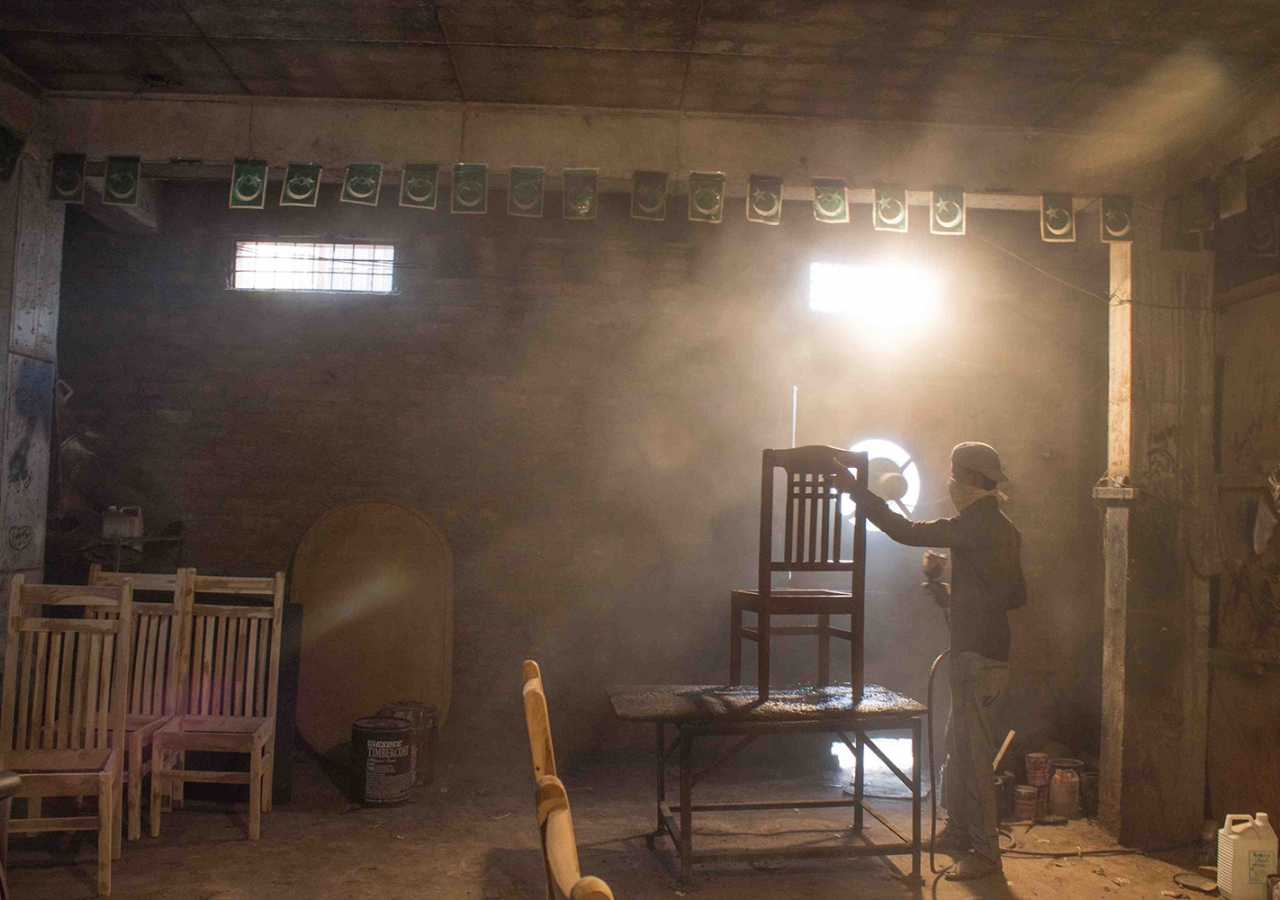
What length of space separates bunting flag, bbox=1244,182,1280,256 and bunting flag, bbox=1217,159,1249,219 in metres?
0.24

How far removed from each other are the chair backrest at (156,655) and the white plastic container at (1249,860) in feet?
17.3

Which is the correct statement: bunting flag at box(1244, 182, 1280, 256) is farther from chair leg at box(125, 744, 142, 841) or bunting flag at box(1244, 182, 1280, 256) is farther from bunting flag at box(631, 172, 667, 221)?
chair leg at box(125, 744, 142, 841)

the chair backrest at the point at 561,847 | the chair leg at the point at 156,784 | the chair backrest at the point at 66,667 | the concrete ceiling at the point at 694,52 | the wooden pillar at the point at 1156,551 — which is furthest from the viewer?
the wooden pillar at the point at 1156,551

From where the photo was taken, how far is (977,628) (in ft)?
14.2

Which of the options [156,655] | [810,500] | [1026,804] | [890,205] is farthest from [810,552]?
[156,655]

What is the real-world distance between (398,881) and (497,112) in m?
4.09

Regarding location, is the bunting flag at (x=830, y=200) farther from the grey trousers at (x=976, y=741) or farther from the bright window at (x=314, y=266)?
the bright window at (x=314, y=266)

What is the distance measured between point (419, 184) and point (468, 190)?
30 cm

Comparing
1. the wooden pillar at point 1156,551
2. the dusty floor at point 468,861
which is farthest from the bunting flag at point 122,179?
the wooden pillar at point 1156,551

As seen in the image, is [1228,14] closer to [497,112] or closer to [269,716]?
[497,112]

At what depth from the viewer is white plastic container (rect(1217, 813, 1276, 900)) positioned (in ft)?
13.3

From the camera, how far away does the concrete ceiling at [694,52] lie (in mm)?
4090

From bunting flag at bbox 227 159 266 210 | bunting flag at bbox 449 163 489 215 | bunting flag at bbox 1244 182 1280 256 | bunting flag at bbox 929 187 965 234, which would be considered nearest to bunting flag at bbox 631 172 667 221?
bunting flag at bbox 449 163 489 215

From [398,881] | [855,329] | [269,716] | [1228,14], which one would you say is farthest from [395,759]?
[1228,14]
